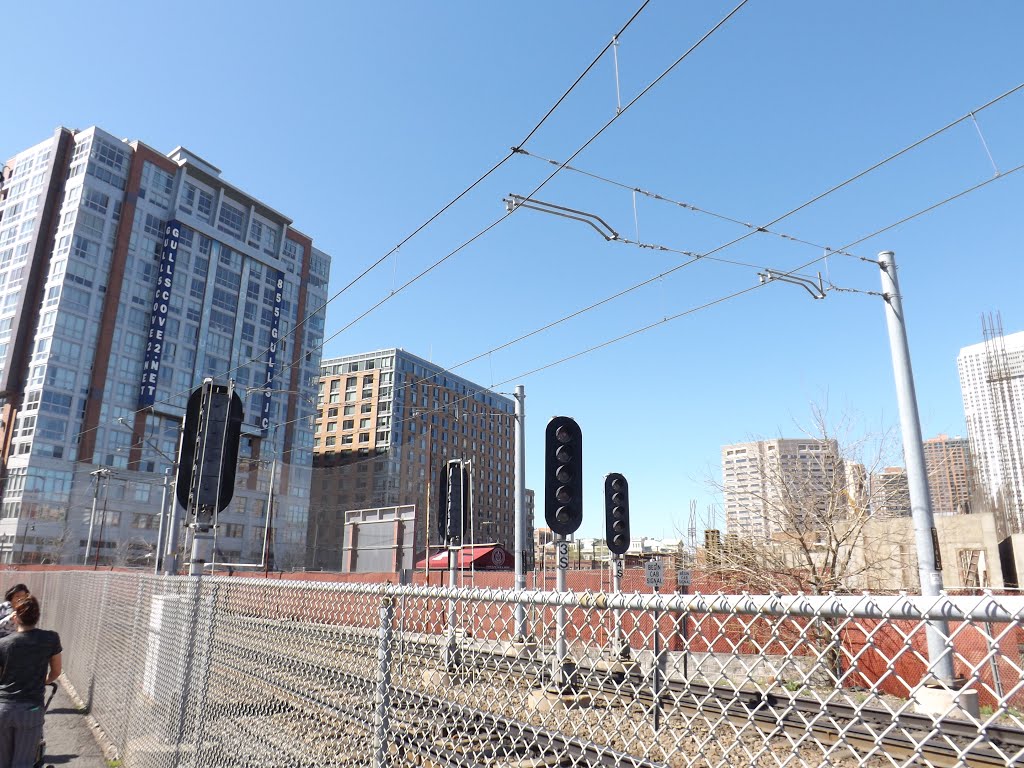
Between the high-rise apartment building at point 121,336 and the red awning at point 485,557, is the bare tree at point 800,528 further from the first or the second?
the high-rise apartment building at point 121,336

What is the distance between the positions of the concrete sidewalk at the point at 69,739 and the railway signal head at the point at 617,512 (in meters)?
8.48

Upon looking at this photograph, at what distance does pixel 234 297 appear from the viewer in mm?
80625

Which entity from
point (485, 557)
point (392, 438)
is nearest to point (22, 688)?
point (485, 557)

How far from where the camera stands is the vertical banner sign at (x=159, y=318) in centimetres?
7019

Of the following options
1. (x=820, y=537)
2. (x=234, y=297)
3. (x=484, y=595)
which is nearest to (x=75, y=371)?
(x=234, y=297)

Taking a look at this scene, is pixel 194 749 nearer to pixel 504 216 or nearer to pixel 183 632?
pixel 183 632

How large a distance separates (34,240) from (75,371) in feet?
48.3

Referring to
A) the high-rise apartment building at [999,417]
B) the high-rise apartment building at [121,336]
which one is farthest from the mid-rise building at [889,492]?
the high-rise apartment building at [999,417]

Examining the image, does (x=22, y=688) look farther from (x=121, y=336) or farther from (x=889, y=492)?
(x=121, y=336)

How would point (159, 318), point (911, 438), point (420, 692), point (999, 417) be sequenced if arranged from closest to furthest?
point (420, 692) < point (911, 438) < point (159, 318) < point (999, 417)

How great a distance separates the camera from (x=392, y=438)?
376 feet

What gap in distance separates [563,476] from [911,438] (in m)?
5.56

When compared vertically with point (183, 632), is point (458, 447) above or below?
above

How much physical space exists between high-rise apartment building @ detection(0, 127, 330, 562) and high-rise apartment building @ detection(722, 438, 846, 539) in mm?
48142
